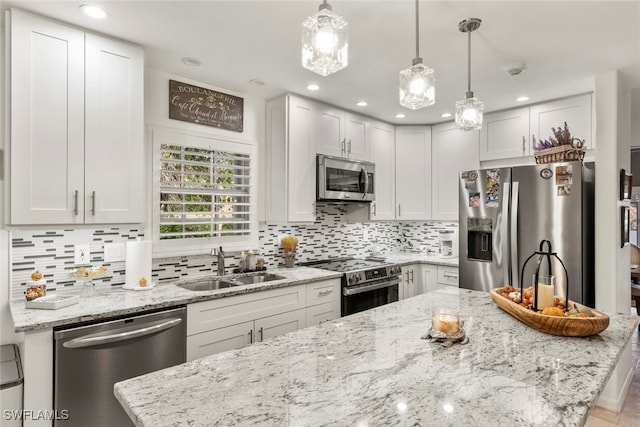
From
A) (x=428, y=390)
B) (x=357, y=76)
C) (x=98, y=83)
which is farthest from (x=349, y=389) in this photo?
(x=357, y=76)

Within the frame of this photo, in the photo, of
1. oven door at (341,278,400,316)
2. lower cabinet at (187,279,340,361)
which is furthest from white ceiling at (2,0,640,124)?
oven door at (341,278,400,316)

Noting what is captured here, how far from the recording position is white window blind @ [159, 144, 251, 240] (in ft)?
9.11

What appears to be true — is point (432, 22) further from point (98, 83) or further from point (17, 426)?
point (17, 426)

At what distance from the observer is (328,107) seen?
11.7 ft

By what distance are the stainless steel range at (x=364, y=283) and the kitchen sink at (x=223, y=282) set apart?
63 centimetres

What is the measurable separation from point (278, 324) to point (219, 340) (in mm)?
476

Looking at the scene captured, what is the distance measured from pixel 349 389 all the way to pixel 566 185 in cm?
255

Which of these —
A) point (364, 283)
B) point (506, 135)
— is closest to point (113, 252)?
point (364, 283)

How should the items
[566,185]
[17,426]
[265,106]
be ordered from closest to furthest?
[17,426]
[566,185]
[265,106]

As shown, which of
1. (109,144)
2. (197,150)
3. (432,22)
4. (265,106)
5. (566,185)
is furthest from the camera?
(265,106)

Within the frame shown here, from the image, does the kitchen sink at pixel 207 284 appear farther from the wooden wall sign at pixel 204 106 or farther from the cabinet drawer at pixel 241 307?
the wooden wall sign at pixel 204 106

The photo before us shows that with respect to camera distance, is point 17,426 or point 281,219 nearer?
point 17,426

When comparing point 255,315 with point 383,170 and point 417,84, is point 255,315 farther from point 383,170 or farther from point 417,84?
point 383,170

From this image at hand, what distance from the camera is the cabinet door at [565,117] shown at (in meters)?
3.14
